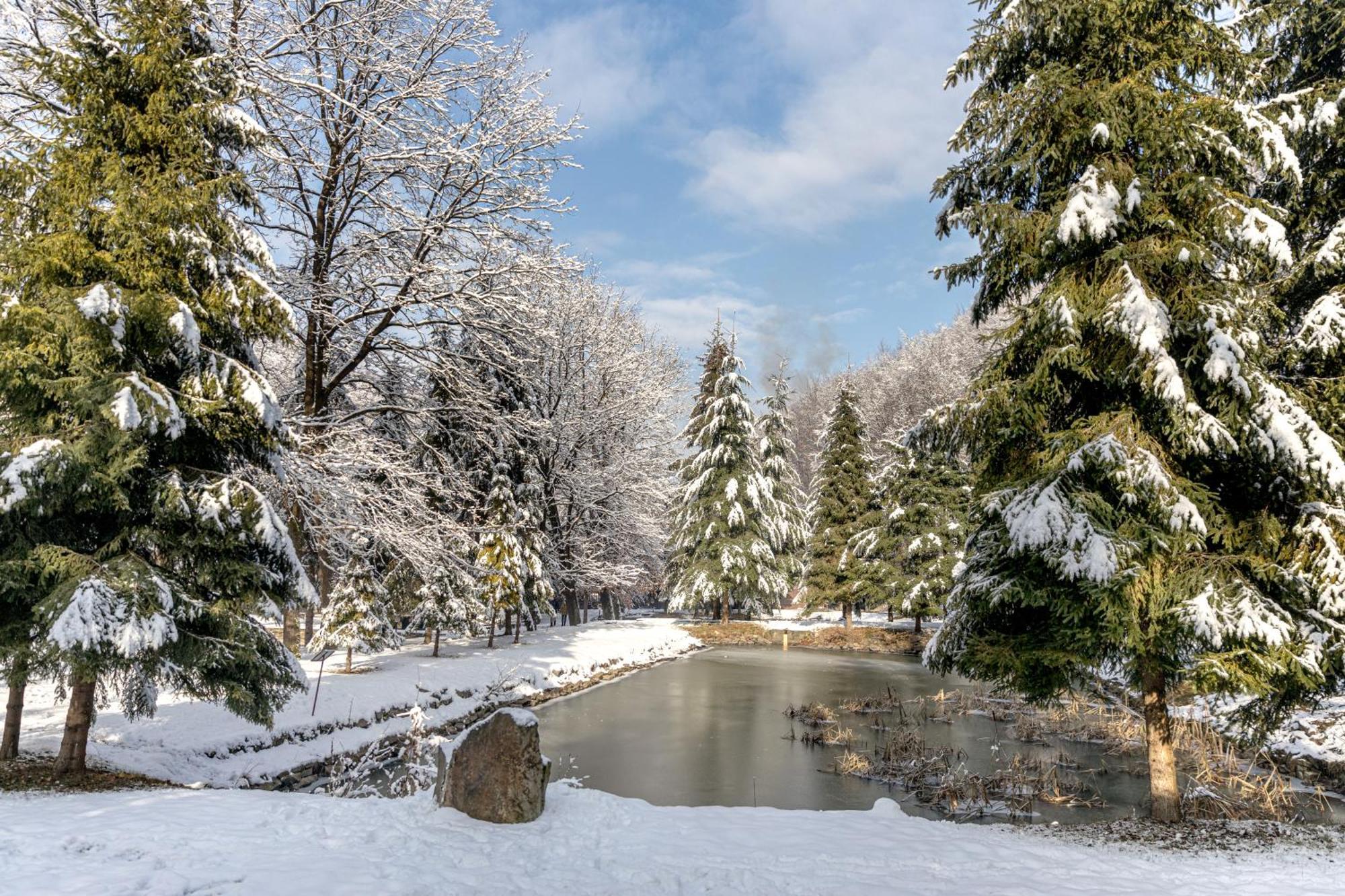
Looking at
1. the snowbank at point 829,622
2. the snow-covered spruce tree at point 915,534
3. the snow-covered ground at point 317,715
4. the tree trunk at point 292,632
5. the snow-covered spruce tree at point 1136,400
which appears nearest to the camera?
the snow-covered spruce tree at point 1136,400

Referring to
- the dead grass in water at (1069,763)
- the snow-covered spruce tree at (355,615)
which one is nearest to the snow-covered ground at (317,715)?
the snow-covered spruce tree at (355,615)

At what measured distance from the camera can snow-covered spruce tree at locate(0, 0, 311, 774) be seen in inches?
274

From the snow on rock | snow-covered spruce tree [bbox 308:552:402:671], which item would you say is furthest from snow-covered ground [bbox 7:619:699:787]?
the snow on rock

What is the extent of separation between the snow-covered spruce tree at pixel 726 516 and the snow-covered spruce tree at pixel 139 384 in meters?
→ 25.0

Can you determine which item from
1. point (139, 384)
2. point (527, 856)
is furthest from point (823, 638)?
point (139, 384)

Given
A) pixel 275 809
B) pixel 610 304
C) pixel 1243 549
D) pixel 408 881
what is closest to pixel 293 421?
pixel 275 809

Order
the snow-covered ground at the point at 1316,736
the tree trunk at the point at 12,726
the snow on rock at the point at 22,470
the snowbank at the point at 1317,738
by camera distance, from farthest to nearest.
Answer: the snow-covered ground at the point at 1316,736 → the snowbank at the point at 1317,738 → the tree trunk at the point at 12,726 → the snow on rock at the point at 22,470

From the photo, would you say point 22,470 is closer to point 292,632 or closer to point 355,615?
point 292,632

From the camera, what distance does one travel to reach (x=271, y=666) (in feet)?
26.2

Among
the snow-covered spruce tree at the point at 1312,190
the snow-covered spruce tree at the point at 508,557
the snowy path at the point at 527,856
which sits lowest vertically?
the snowy path at the point at 527,856

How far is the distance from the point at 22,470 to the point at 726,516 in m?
27.8

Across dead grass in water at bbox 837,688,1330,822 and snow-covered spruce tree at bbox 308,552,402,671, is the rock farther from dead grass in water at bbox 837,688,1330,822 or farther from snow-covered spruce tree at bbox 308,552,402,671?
snow-covered spruce tree at bbox 308,552,402,671

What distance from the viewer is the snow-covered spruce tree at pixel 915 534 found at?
28.4m

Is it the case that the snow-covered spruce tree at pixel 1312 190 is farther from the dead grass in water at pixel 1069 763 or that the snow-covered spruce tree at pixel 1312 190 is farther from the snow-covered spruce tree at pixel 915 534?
the snow-covered spruce tree at pixel 915 534
